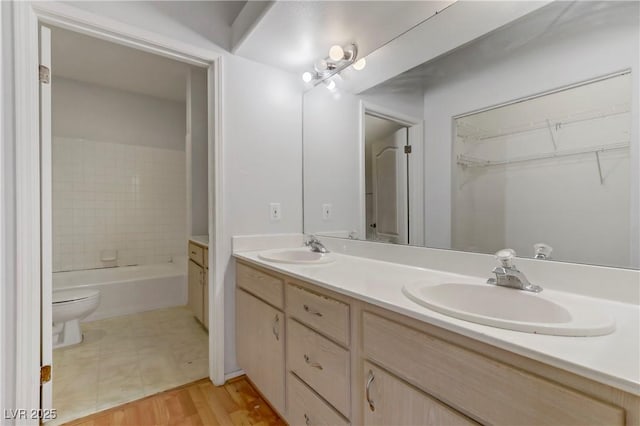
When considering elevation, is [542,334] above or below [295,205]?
below

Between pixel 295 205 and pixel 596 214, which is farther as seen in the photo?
pixel 295 205

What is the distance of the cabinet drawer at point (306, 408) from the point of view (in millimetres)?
1023

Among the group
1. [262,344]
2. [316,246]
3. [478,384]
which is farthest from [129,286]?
[478,384]

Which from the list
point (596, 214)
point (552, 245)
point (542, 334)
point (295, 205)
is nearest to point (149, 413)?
point (295, 205)

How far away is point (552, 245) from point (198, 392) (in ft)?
6.17

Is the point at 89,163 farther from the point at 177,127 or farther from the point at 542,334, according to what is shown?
the point at 542,334

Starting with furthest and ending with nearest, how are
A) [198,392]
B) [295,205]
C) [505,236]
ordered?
1. [295,205]
2. [198,392]
3. [505,236]

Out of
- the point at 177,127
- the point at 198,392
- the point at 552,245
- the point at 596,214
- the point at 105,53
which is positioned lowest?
the point at 198,392

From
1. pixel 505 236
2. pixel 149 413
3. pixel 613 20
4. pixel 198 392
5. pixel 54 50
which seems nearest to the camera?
pixel 613 20

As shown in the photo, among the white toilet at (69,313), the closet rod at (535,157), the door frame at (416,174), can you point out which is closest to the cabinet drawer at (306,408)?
the door frame at (416,174)

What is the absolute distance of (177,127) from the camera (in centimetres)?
368

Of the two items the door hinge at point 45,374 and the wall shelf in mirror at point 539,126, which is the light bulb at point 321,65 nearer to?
the wall shelf in mirror at point 539,126

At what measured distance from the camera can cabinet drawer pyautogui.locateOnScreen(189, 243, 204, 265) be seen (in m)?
2.33

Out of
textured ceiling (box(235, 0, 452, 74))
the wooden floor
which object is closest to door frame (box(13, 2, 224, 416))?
the wooden floor
